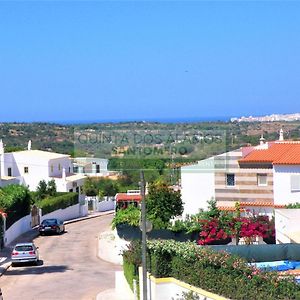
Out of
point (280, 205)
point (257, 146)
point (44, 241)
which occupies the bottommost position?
point (44, 241)

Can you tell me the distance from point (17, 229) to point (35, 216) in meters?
6.07

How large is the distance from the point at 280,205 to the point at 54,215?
73.8 ft

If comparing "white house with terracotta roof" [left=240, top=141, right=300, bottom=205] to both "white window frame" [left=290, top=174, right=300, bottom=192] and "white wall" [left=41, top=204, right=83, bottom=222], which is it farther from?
"white wall" [left=41, top=204, right=83, bottom=222]

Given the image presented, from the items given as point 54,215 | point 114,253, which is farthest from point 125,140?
point 54,215

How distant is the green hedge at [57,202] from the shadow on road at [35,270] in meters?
19.3

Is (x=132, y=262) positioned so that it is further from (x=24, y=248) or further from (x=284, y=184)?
(x=284, y=184)

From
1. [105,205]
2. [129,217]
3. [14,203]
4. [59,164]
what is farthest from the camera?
[59,164]

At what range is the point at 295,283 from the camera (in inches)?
528

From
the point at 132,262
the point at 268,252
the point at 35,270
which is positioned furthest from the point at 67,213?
the point at 268,252

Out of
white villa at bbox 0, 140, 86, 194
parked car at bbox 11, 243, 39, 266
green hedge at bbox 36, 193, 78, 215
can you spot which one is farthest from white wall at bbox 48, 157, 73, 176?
parked car at bbox 11, 243, 39, 266

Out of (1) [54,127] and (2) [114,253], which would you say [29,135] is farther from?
(2) [114,253]

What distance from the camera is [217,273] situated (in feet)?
50.8

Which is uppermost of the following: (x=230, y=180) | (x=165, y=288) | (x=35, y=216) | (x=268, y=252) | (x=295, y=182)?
(x=295, y=182)

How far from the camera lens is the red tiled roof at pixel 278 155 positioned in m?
33.7
